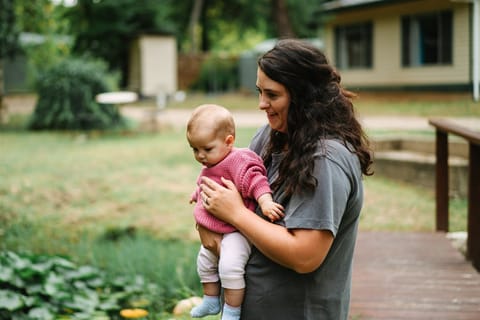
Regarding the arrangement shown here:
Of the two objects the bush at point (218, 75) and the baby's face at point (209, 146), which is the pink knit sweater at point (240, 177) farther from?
the bush at point (218, 75)

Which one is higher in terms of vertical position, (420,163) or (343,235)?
(343,235)

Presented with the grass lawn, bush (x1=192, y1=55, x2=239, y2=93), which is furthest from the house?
bush (x1=192, y1=55, x2=239, y2=93)

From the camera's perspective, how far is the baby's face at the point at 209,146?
2.39m

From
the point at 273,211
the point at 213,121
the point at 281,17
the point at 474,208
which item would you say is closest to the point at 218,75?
the point at 281,17

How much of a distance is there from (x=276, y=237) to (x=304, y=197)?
0.49 ft

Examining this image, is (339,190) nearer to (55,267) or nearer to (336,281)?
(336,281)

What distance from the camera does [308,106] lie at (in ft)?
7.45

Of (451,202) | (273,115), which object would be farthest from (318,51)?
(451,202)

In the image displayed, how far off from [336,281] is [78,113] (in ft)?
54.8

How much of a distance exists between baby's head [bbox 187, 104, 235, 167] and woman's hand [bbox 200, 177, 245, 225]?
10cm

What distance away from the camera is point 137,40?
32281 mm

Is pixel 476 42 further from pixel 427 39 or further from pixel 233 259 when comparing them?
pixel 233 259

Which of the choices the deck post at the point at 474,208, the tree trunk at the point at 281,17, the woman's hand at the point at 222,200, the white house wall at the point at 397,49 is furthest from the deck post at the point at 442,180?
the tree trunk at the point at 281,17

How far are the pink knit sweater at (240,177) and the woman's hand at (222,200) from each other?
1.6 inches
